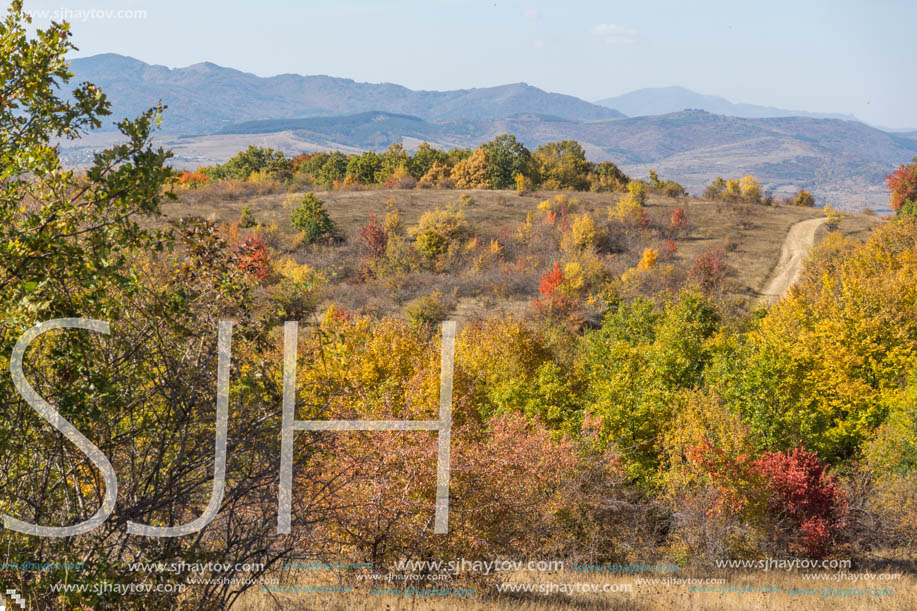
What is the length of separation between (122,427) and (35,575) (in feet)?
5.46

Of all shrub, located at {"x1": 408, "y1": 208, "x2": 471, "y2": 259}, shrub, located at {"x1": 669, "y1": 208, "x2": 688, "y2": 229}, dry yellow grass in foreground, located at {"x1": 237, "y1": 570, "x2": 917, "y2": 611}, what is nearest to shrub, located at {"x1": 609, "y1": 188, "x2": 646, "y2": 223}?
shrub, located at {"x1": 669, "y1": 208, "x2": 688, "y2": 229}

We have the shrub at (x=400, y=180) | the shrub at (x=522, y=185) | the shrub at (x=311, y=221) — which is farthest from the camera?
the shrub at (x=400, y=180)

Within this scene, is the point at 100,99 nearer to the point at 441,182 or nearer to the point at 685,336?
the point at 685,336

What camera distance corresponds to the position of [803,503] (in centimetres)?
2223

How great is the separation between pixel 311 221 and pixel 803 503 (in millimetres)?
55779

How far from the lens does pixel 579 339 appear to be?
4334 cm

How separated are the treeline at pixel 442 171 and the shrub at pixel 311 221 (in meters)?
22.8

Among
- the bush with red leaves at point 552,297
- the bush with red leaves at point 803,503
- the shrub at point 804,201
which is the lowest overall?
the bush with red leaves at point 803,503

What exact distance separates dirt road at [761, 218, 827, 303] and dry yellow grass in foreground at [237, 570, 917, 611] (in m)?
41.3

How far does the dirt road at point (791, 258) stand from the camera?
58.4 metres

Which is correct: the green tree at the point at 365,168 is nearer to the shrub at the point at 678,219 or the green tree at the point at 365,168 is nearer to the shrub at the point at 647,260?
the shrub at the point at 678,219

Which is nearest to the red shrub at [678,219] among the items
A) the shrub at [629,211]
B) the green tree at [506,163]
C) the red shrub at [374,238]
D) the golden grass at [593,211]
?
the golden grass at [593,211]

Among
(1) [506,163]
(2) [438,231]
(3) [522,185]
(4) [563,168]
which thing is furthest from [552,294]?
(4) [563,168]

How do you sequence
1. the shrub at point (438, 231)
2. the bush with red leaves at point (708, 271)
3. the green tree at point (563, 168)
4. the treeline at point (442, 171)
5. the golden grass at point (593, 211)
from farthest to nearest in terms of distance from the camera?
the green tree at point (563, 168), the treeline at point (442, 171), the golden grass at point (593, 211), the shrub at point (438, 231), the bush with red leaves at point (708, 271)
